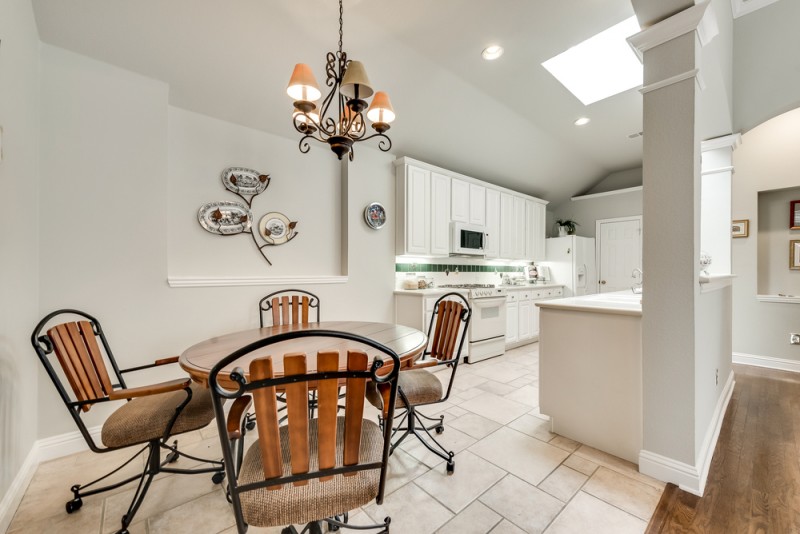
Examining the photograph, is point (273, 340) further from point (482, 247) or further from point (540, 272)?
point (540, 272)

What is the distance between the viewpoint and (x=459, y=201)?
4.62m

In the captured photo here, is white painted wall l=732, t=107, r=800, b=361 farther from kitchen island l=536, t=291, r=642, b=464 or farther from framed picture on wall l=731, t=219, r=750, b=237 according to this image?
kitchen island l=536, t=291, r=642, b=464

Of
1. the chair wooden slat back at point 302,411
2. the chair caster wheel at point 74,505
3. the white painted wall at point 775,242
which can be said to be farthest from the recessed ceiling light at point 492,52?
the chair caster wheel at point 74,505

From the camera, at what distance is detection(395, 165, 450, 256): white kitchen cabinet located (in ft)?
13.1

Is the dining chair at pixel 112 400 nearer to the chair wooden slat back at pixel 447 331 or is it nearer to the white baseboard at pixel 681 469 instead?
the chair wooden slat back at pixel 447 331

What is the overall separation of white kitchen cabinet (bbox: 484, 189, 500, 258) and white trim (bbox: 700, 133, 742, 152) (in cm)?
247

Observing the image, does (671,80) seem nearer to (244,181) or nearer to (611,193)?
(244,181)

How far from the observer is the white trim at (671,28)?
5.31 ft

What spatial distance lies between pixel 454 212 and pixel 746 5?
3308 millimetres

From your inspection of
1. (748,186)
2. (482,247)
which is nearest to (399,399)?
(482,247)

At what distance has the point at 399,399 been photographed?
1.76 m

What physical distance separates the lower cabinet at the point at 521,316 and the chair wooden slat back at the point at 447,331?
2713mm

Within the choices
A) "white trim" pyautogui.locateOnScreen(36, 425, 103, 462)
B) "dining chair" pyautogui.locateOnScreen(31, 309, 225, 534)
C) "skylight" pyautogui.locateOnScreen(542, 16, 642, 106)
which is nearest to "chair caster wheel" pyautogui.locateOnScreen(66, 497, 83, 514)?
"dining chair" pyautogui.locateOnScreen(31, 309, 225, 534)

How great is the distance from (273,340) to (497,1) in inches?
111
